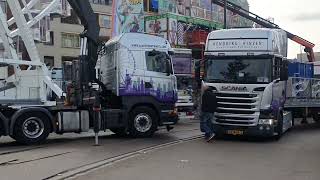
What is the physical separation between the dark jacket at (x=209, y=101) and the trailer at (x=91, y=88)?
2.00 m

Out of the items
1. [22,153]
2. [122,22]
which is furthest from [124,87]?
[122,22]

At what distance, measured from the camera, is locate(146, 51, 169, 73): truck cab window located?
18156 millimetres

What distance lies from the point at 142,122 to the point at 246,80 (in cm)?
364

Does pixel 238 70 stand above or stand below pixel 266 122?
above

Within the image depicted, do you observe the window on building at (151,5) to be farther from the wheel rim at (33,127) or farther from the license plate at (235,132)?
the wheel rim at (33,127)

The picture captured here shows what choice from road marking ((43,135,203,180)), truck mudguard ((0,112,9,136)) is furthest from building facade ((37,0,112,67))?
road marking ((43,135,203,180))

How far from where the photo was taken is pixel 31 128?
53.7 ft

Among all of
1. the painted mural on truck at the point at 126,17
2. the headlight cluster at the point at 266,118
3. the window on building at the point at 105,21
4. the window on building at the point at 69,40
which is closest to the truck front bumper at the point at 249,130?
the headlight cluster at the point at 266,118

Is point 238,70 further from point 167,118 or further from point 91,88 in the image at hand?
point 91,88

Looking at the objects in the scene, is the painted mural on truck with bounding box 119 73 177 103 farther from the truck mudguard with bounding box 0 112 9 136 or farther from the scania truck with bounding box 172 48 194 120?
the scania truck with bounding box 172 48 194 120

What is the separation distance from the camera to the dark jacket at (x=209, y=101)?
55.0 feet

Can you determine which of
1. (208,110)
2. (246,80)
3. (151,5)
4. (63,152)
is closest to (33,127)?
(63,152)

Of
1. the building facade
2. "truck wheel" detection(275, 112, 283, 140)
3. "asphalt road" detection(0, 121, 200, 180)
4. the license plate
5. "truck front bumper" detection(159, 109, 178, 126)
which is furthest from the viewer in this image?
the building facade

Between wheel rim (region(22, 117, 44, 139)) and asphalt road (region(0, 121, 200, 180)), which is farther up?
wheel rim (region(22, 117, 44, 139))
